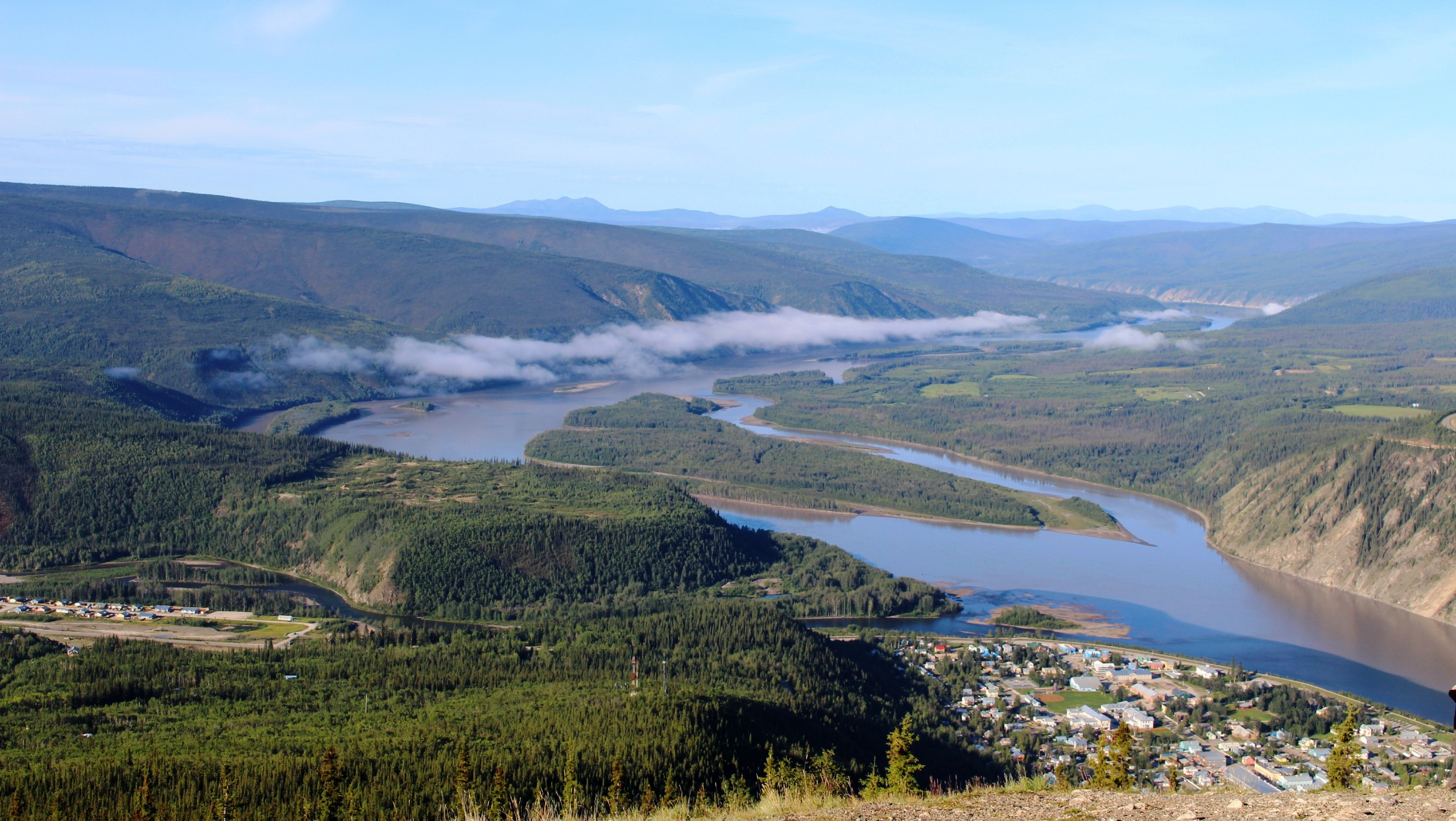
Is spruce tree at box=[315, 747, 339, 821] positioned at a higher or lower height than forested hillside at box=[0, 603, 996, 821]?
higher

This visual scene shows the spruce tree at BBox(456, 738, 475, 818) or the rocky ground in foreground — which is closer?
the rocky ground in foreground

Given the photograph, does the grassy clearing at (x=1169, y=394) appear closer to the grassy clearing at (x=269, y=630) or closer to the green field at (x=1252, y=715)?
the green field at (x=1252, y=715)

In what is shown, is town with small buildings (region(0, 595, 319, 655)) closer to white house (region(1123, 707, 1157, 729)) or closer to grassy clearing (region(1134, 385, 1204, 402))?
white house (region(1123, 707, 1157, 729))

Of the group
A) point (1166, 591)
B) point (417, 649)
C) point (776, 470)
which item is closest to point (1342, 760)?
point (417, 649)

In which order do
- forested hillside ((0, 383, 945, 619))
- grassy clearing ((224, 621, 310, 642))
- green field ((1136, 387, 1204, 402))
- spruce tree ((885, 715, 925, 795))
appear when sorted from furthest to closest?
green field ((1136, 387, 1204, 402))
forested hillside ((0, 383, 945, 619))
grassy clearing ((224, 621, 310, 642))
spruce tree ((885, 715, 925, 795))

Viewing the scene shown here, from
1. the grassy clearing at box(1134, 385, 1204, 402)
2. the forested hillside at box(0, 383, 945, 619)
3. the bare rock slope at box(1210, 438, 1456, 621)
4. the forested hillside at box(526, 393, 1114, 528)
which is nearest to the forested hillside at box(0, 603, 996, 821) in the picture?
the forested hillside at box(0, 383, 945, 619)

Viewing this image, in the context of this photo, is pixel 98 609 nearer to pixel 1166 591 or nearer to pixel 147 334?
pixel 1166 591

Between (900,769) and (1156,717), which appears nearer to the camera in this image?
(900,769)
